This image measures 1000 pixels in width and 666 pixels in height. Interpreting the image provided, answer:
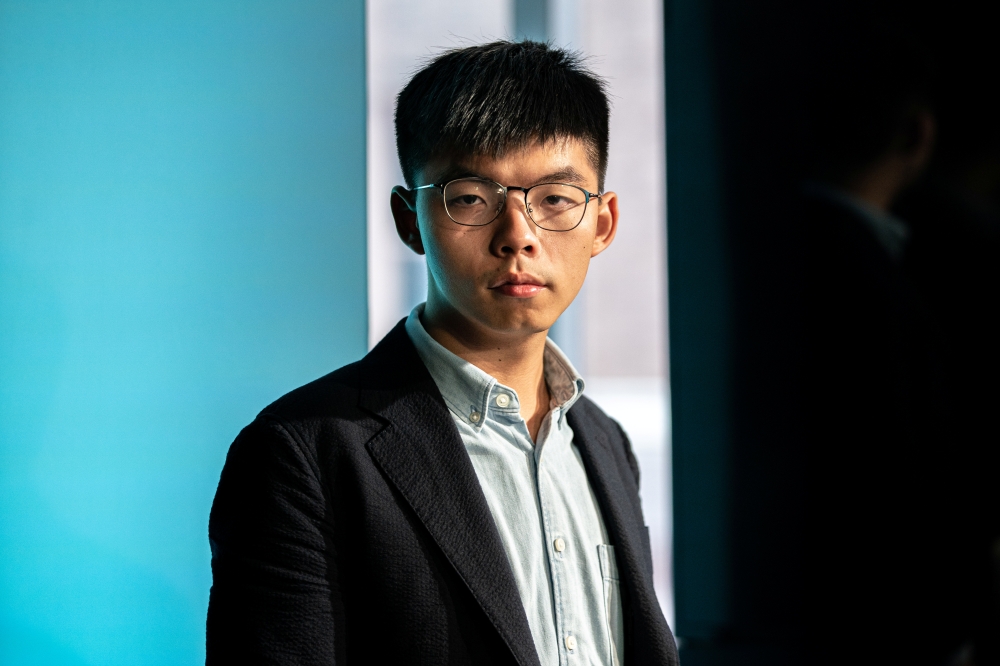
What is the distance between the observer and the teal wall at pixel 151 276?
1.20 metres

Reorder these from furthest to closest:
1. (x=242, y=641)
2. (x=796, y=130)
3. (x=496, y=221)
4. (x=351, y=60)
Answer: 1. (x=796, y=130)
2. (x=351, y=60)
3. (x=496, y=221)
4. (x=242, y=641)

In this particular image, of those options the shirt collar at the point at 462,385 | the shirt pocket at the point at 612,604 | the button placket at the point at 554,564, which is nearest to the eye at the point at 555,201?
the shirt collar at the point at 462,385

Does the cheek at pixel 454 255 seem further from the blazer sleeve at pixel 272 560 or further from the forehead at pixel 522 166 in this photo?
the blazer sleeve at pixel 272 560

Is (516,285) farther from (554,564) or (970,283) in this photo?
(970,283)

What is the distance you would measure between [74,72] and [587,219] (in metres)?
0.78

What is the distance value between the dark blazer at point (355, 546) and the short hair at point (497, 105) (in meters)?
0.37

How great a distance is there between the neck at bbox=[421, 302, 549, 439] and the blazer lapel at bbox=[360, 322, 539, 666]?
7 centimetres

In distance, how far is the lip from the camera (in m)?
1.11

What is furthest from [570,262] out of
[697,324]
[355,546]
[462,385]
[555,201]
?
[697,324]

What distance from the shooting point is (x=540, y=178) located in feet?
3.72

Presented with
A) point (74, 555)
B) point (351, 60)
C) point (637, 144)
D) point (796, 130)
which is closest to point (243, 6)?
point (351, 60)

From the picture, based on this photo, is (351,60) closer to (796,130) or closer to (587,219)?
(587,219)

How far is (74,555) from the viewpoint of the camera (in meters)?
1.23

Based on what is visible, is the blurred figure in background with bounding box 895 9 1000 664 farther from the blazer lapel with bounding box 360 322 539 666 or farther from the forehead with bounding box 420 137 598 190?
the blazer lapel with bounding box 360 322 539 666
